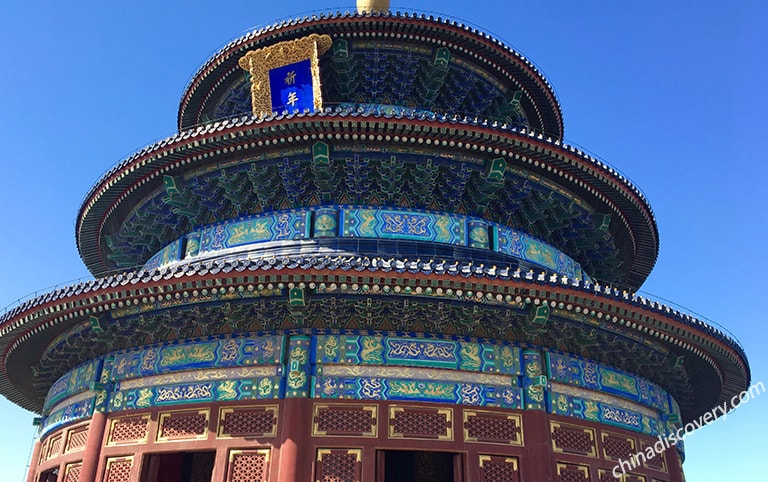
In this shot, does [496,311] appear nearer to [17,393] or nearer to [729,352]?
[729,352]

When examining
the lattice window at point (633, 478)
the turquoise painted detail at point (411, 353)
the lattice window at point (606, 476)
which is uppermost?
the turquoise painted detail at point (411, 353)

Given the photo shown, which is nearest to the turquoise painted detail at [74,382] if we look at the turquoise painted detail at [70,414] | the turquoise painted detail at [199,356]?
the turquoise painted detail at [70,414]

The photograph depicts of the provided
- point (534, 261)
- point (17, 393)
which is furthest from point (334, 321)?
point (17, 393)

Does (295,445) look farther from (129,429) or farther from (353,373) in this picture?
(129,429)

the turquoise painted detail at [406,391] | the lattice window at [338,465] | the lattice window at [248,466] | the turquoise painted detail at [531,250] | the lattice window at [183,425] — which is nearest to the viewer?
the lattice window at [338,465]

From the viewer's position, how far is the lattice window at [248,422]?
12000 millimetres

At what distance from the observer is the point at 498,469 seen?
475 inches

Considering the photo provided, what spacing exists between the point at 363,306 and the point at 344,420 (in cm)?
213

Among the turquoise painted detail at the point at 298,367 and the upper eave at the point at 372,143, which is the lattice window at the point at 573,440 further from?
the upper eave at the point at 372,143

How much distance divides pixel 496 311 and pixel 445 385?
176cm

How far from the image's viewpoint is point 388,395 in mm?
12141

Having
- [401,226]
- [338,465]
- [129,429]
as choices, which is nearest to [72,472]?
[129,429]

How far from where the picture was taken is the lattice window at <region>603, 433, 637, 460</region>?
13.4m

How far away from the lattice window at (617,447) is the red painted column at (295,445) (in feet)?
20.1
